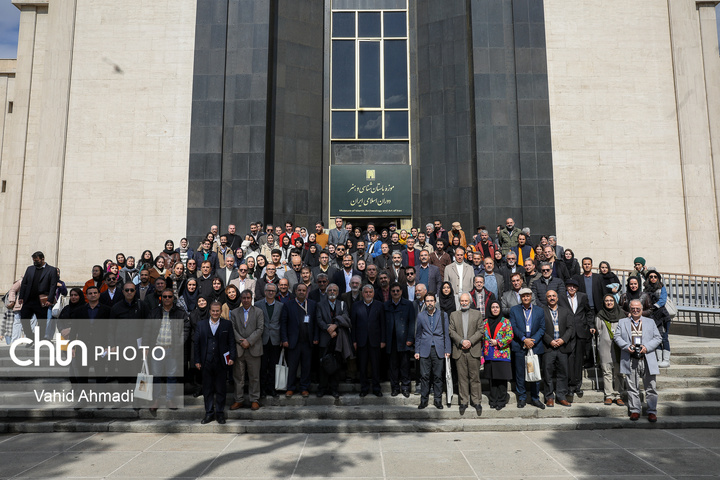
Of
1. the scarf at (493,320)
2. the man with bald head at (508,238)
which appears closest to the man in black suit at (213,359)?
the scarf at (493,320)

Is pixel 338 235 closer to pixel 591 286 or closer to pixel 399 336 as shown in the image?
pixel 399 336

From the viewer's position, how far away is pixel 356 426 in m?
7.29

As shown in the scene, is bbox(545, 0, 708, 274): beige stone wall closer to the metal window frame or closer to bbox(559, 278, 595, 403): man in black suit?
the metal window frame

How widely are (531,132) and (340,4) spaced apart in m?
8.81

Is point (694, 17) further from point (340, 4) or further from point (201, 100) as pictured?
point (201, 100)

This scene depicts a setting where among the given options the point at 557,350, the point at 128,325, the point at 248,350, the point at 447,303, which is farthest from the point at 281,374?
the point at 557,350

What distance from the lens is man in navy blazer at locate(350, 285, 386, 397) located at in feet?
26.8

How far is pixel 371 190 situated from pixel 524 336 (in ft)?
33.4

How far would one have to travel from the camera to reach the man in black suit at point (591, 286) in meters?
9.01

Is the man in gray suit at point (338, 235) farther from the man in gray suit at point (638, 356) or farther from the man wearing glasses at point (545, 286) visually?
the man in gray suit at point (638, 356)

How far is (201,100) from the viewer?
16266 millimetres

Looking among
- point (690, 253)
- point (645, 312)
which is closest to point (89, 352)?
point (645, 312)

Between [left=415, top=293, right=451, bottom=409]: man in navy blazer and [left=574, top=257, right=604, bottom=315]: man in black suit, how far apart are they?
3.05 meters

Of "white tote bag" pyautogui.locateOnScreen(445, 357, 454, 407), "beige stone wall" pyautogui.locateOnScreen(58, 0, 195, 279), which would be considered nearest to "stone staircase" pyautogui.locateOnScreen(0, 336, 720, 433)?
"white tote bag" pyautogui.locateOnScreen(445, 357, 454, 407)
